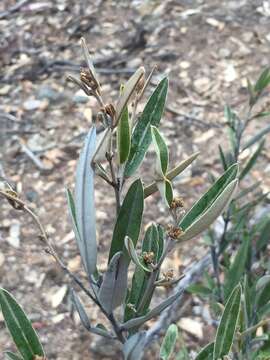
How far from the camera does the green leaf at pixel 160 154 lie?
709mm

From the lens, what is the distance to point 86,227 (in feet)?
2.51

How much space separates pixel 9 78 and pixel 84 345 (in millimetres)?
1110

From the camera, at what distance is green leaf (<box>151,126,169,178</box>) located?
71 cm

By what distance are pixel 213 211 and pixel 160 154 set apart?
8 centimetres

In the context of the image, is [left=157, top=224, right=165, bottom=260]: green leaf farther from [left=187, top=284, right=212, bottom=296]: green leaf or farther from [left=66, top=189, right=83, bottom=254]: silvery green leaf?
[left=187, top=284, right=212, bottom=296]: green leaf

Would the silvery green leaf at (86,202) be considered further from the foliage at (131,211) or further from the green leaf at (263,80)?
the green leaf at (263,80)

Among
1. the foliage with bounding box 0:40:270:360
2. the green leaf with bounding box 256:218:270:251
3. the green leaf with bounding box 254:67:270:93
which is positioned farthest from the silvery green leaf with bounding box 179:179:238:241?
the green leaf with bounding box 256:218:270:251

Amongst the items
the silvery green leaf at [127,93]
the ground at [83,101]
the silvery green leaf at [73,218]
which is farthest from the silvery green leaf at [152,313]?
the ground at [83,101]

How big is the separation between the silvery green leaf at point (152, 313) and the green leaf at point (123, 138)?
0.52 ft

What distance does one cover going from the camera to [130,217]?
2.60 ft

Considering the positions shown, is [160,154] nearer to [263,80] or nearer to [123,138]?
[123,138]

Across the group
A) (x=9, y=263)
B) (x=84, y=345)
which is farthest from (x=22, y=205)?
(x=9, y=263)

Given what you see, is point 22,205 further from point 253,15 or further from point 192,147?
point 253,15

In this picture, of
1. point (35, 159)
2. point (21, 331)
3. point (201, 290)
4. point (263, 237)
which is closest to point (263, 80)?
point (263, 237)
